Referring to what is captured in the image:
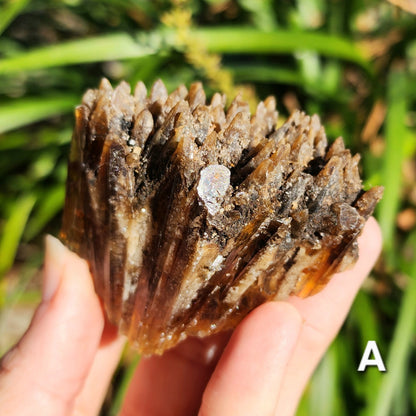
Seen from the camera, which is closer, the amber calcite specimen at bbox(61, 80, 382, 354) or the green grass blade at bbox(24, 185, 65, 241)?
the amber calcite specimen at bbox(61, 80, 382, 354)

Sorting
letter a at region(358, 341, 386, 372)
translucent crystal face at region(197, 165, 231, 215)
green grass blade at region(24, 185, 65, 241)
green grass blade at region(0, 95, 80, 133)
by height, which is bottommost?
letter a at region(358, 341, 386, 372)

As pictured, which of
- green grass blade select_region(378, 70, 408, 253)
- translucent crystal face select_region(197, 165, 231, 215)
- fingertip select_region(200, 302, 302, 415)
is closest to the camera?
translucent crystal face select_region(197, 165, 231, 215)

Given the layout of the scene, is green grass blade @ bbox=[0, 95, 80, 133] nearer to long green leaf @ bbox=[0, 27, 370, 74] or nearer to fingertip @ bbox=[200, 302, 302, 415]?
long green leaf @ bbox=[0, 27, 370, 74]

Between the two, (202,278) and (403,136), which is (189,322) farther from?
(403,136)

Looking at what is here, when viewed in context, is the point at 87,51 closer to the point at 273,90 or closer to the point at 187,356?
the point at 273,90

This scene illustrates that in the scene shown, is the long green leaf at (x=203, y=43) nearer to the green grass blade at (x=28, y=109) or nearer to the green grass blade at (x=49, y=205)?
the green grass blade at (x=28, y=109)

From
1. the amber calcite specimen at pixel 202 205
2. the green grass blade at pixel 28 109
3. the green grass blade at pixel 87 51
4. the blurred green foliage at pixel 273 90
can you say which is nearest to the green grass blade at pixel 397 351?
the blurred green foliage at pixel 273 90

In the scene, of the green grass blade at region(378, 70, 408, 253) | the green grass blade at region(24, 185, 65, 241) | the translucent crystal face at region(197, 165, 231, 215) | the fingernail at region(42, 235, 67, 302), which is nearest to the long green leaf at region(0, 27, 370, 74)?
the green grass blade at region(378, 70, 408, 253)

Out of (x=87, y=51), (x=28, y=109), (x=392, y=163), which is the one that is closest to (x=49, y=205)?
(x=28, y=109)
